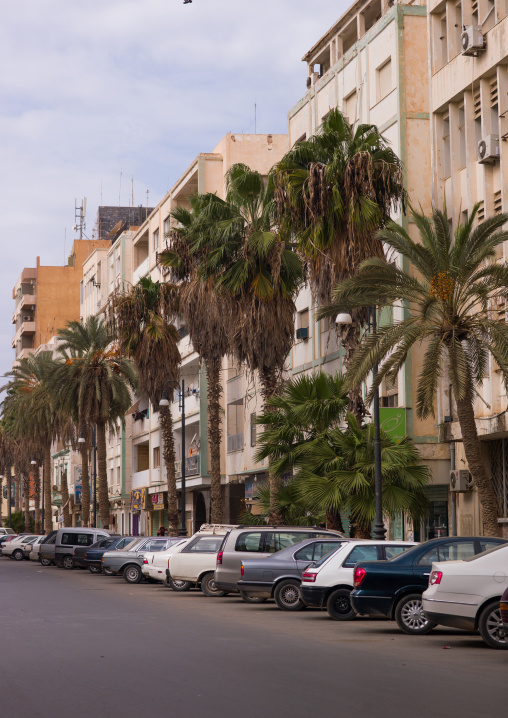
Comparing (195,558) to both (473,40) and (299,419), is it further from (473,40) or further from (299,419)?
(473,40)

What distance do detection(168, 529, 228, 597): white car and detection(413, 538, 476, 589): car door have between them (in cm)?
1039

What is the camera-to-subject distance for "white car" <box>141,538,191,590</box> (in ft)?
97.8

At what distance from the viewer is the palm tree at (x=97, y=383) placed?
55094 millimetres

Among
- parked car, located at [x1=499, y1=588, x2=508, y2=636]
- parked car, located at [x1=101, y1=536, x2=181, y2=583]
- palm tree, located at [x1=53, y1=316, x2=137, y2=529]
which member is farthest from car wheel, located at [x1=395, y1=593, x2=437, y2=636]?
palm tree, located at [x1=53, y1=316, x2=137, y2=529]

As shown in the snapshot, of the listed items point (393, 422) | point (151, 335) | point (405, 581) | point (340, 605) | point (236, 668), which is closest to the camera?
point (236, 668)

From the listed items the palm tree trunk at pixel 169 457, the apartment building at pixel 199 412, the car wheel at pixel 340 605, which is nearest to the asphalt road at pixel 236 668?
the car wheel at pixel 340 605

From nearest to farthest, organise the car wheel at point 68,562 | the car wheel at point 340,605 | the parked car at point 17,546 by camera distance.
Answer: the car wheel at point 340,605 < the car wheel at point 68,562 < the parked car at point 17,546

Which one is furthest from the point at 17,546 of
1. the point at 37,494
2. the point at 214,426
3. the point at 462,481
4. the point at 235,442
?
the point at 462,481

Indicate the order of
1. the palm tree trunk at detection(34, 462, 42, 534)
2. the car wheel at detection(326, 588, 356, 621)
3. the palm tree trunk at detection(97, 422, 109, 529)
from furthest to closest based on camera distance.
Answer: the palm tree trunk at detection(34, 462, 42, 534), the palm tree trunk at detection(97, 422, 109, 529), the car wheel at detection(326, 588, 356, 621)

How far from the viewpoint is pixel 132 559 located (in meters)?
34.1

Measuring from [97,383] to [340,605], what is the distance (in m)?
37.8

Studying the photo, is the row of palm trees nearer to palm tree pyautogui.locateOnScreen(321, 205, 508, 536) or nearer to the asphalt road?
palm tree pyautogui.locateOnScreen(321, 205, 508, 536)

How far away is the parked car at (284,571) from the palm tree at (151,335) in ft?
74.2

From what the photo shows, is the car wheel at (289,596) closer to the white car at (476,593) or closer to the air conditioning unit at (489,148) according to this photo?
the white car at (476,593)
